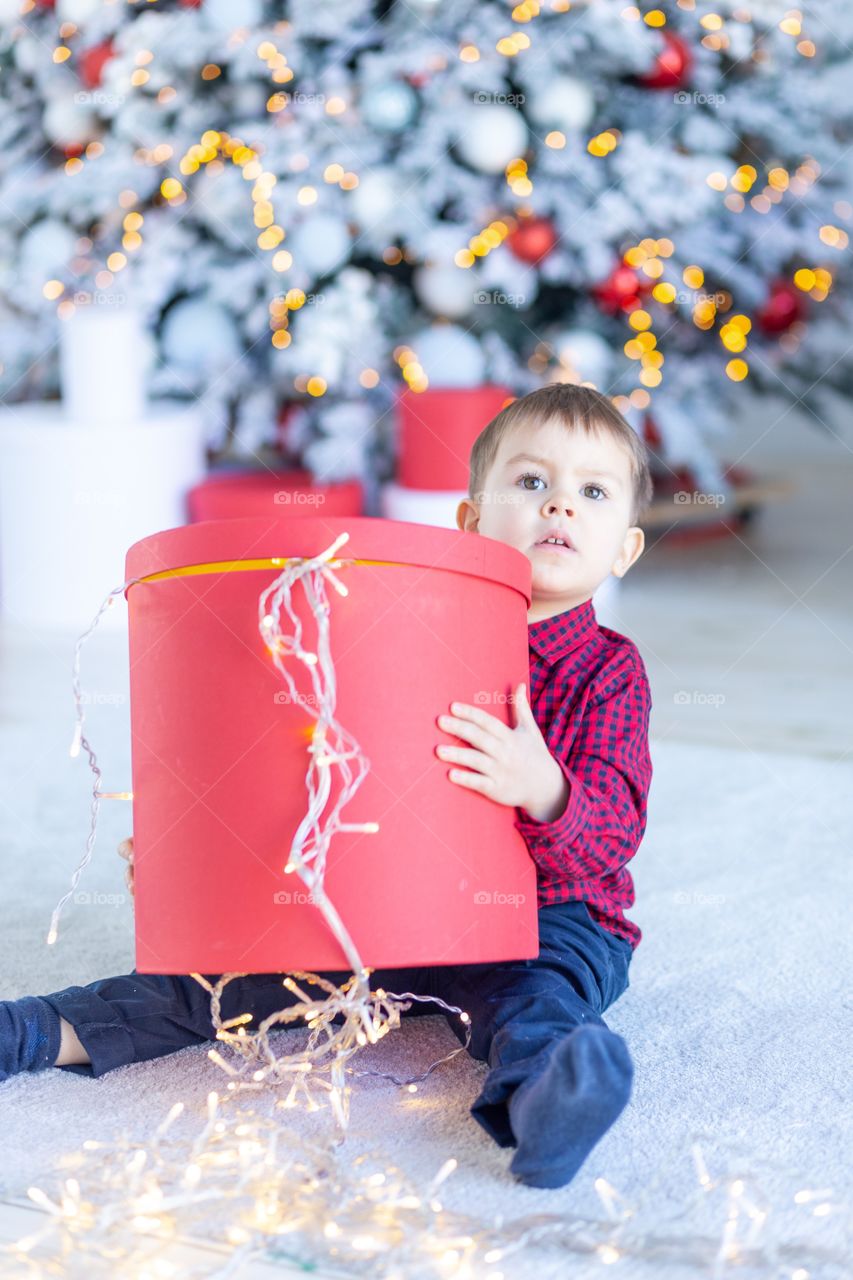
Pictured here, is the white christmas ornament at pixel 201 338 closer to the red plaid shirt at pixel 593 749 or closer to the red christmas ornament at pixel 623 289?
the red christmas ornament at pixel 623 289

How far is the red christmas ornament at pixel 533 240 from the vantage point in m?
2.50

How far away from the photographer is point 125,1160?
89 cm

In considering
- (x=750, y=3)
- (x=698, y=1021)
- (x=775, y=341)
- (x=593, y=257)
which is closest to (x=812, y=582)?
(x=775, y=341)

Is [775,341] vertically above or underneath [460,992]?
above

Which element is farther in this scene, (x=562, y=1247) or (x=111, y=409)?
(x=111, y=409)

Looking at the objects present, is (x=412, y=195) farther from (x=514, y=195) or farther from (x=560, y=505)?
(x=560, y=505)

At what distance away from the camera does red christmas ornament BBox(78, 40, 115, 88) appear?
251 centimetres

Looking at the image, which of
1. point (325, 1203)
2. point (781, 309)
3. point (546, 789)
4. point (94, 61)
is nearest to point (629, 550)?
point (546, 789)

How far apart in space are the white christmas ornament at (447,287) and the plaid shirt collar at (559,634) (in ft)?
4.99

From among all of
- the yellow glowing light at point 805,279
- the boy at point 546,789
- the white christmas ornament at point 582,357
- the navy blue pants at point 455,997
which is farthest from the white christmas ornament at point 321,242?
the navy blue pants at point 455,997

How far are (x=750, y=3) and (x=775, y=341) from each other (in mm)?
593

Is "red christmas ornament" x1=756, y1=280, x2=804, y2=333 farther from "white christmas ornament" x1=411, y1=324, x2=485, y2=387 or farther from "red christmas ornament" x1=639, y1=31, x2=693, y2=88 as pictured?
"white christmas ornament" x1=411, y1=324, x2=485, y2=387

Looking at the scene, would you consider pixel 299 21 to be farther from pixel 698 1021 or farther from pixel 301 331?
pixel 698 1021

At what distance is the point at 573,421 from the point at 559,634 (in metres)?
0.16
